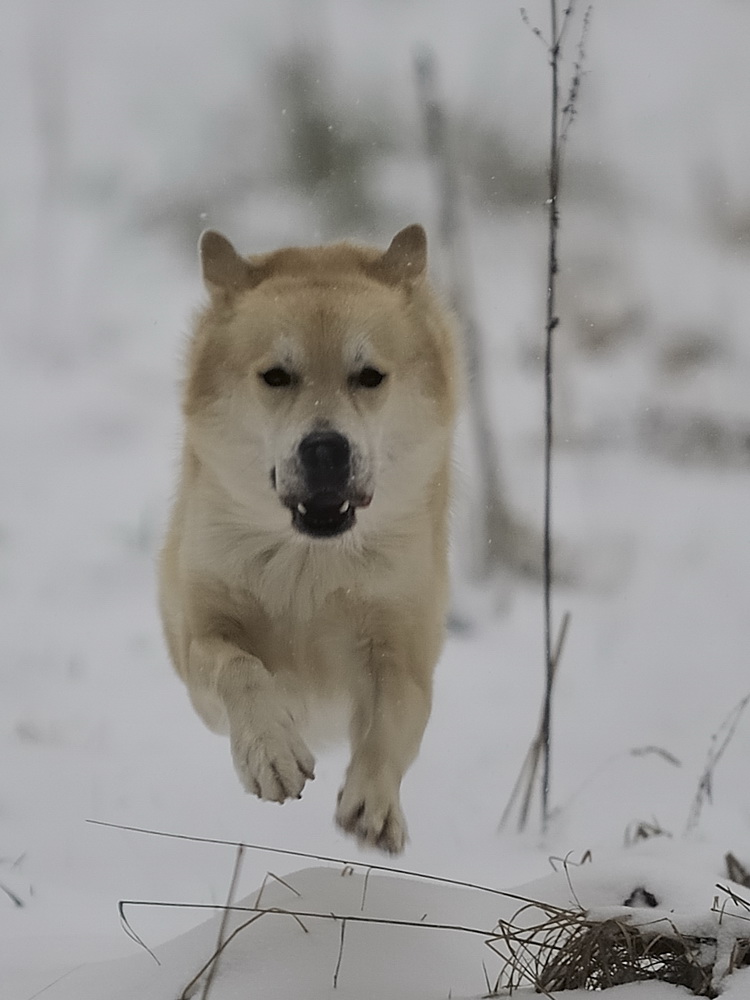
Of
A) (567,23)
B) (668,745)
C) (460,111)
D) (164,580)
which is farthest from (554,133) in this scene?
(668,745)

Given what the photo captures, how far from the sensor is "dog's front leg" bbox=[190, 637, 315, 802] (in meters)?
2.14

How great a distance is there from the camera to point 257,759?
2.17 meters

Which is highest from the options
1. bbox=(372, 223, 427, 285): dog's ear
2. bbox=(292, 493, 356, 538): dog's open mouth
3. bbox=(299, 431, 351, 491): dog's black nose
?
bbox=(372, 223, 427, 285): dog's ear

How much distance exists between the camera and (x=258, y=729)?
2.23 m

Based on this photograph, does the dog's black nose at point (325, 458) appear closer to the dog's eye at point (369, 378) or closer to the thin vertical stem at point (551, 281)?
the dog's eye at point (369, 378)

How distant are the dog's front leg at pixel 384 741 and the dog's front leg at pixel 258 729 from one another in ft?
0.43

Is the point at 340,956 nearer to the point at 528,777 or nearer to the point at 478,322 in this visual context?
the point at 528,777

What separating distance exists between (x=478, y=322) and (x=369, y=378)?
3.88 ft

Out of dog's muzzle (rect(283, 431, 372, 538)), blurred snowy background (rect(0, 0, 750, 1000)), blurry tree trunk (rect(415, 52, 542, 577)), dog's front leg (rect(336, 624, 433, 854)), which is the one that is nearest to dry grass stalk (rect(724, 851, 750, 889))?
blurred snowy background (rect(0, 0, 750, 1000))

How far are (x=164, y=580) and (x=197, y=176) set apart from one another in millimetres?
1599

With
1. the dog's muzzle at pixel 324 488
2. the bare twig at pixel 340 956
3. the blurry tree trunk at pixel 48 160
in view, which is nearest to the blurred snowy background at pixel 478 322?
the blurry tree trunk at pixel 48 160

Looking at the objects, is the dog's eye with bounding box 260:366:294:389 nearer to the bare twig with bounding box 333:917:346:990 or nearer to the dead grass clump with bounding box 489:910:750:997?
the bare twig with bounding box 333:917:346:990

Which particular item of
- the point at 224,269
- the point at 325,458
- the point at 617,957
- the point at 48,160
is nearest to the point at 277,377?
the point at 325,458

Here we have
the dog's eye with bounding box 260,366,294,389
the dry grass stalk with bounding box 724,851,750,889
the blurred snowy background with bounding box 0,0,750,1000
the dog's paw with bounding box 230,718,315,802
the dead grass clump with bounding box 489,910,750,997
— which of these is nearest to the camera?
the dead grass clump with bounding box 489,910,750,997
